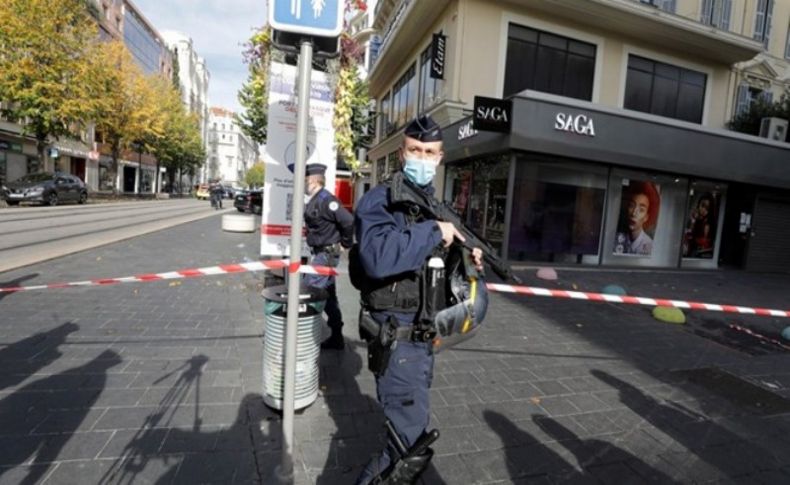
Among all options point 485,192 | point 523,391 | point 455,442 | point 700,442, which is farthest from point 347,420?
point 485,192

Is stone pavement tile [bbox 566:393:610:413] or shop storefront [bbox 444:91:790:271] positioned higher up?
shop storefront [bbox 444:91:790:271]

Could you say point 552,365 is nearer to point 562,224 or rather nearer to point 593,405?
point 593,405

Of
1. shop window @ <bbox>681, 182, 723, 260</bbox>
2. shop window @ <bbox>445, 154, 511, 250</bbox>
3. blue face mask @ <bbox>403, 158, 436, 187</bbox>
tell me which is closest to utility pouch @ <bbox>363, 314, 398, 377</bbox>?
blue face mask @ <bbox>403, 158, 436, 187</bbox>

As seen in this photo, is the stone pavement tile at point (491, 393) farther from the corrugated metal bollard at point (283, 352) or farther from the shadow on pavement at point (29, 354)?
the shadow on pavement at point (29, 354)

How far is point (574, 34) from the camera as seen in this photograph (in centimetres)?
1332

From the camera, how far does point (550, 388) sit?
404 cm

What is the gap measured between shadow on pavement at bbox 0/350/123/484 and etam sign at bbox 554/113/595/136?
10.5 meters

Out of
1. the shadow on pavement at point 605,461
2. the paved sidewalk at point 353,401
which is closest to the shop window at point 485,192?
the paved sidewalk at point 353,401

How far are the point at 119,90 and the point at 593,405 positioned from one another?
3903cm

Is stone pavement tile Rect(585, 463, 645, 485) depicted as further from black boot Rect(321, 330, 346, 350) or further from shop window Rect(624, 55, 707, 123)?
shop window Rect(624, 55, 707, 123)

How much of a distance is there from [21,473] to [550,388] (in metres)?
3.91

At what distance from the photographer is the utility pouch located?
209 cm

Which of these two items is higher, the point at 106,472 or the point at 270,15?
the point at 270,15

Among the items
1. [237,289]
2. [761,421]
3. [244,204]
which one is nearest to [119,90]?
[244,204]
